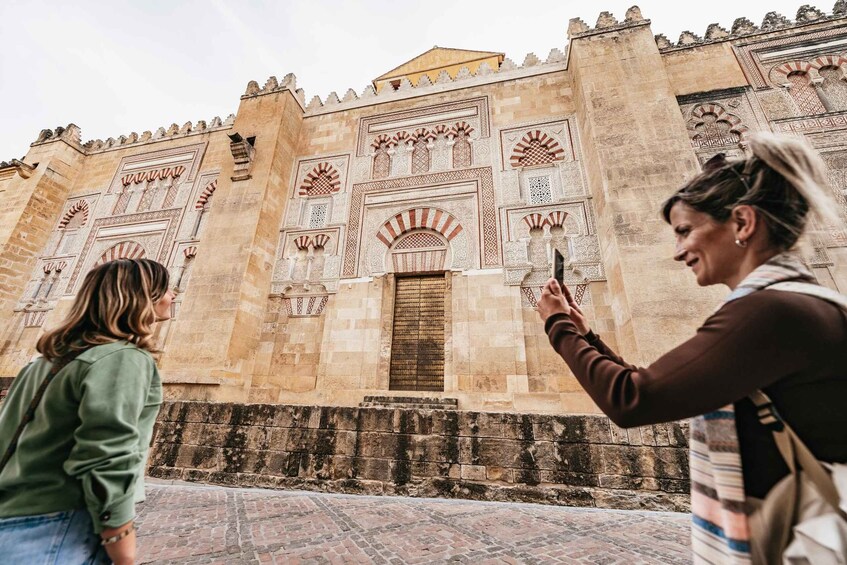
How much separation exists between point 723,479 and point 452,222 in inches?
239

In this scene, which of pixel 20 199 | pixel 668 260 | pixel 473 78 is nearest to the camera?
pixel 668 260

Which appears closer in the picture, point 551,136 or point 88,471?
point 88,471

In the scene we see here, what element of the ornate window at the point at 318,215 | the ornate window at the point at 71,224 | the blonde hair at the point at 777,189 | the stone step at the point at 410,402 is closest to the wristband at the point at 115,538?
the blonde hair at the point at 777,189

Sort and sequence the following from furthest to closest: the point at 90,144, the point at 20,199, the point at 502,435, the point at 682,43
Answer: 1. the point at 90,144
2. the point at 20,199
3. the point at 682,43
4. the point at 502,435

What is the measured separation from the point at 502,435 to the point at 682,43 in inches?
339

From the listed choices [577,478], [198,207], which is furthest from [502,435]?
[198,207]

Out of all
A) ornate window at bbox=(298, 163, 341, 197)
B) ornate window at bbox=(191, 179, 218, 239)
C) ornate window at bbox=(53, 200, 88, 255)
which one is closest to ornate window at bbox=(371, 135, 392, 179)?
ornate window at bbox=(298, 163, 341, 197)

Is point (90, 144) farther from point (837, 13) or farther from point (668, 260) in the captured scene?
point (837, 13)

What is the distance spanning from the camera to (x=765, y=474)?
0.57 metres

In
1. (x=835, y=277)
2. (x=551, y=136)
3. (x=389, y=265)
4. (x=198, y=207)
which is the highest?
(x=551, y=136)

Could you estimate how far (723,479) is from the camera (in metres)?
0.62

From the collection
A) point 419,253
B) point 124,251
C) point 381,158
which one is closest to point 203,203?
point 124,251

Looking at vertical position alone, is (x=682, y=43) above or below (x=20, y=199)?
above

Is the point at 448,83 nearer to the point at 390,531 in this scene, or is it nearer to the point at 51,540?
the point at 390,531
